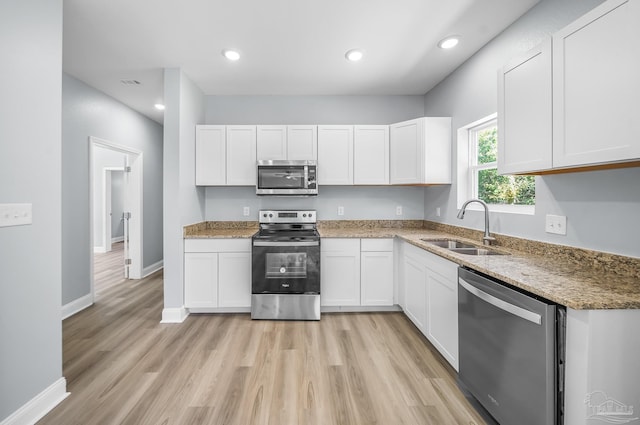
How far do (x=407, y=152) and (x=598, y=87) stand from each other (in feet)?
6.57

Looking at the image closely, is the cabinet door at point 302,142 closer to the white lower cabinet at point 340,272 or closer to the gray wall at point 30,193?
the white lower cabinet at point 340,272

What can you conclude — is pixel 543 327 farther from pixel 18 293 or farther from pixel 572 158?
pixel 18 293

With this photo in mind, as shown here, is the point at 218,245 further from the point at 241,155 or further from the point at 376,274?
the point at 376,274

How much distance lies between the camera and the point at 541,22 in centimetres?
190

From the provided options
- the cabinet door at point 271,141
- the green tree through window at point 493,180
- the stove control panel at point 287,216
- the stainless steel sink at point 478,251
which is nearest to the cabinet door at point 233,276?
the stove control panel at point 287,216

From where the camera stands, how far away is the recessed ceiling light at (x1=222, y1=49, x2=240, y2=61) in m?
2.58

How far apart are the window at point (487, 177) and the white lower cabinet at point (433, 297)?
0.78 metres

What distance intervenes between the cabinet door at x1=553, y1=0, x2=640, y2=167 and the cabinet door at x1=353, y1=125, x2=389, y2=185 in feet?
6.55

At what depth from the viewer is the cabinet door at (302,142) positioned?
3.35 meters

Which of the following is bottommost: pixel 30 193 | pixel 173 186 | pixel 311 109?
pixel 30 193

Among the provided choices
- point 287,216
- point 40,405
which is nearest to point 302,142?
point 287,216

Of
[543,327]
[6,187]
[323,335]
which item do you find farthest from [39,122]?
[543,327]

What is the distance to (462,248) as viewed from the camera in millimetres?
2395

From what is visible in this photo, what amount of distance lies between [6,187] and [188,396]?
1.59 meters
